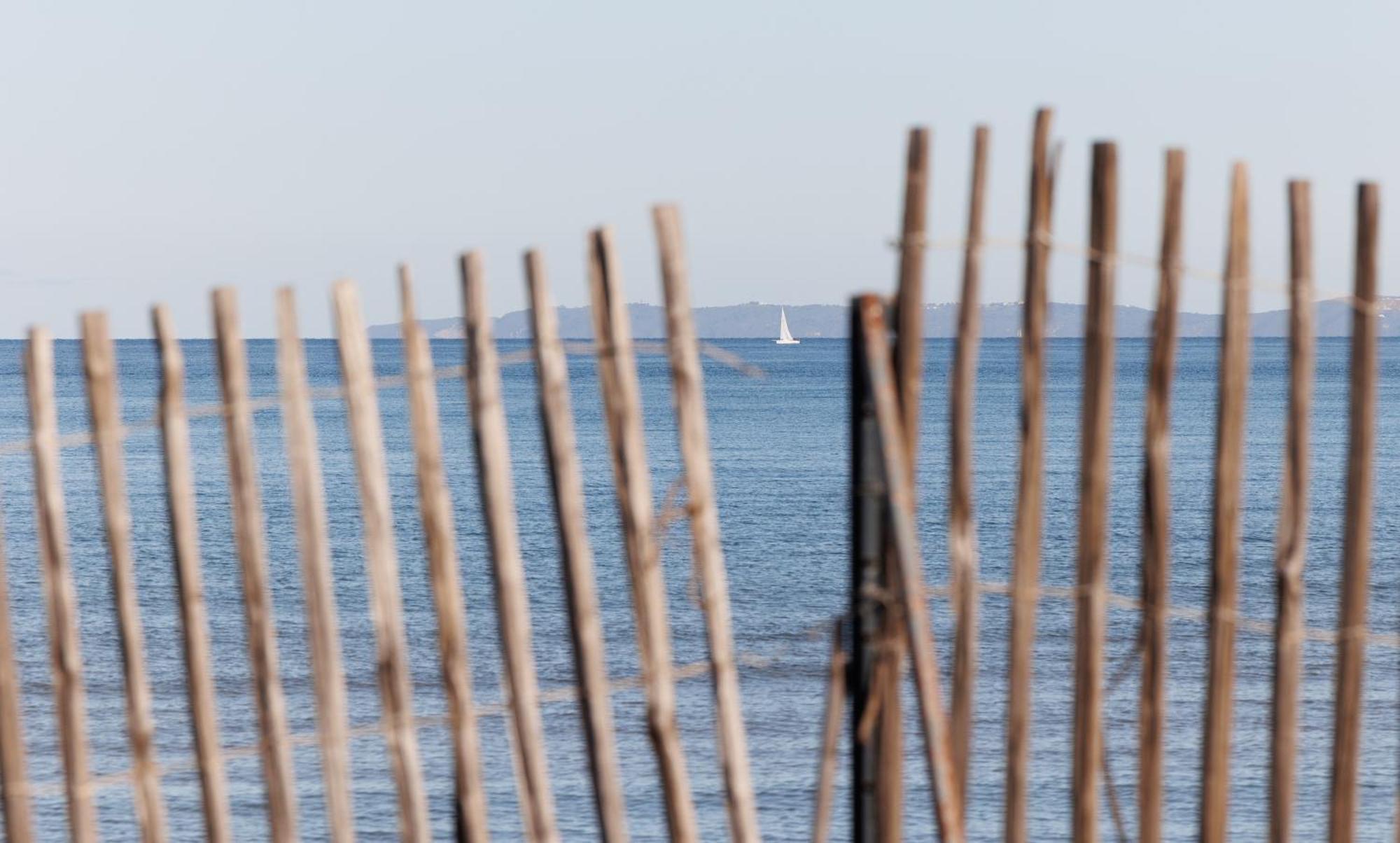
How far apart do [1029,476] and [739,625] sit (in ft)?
50.9

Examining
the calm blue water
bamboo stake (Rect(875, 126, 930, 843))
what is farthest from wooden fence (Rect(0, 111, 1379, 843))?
the calm blue water

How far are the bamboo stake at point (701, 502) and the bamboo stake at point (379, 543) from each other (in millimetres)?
699

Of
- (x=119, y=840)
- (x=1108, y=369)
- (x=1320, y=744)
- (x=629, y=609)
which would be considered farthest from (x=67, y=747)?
(x=629, y=609)

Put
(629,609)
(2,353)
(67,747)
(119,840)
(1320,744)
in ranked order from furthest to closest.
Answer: (2,353) < (629,609) < (1320,744) < (119,840) < (67,747)

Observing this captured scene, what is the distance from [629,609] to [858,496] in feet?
50.2

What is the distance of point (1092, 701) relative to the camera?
14.0 feet

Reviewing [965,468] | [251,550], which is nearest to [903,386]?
[965,468]

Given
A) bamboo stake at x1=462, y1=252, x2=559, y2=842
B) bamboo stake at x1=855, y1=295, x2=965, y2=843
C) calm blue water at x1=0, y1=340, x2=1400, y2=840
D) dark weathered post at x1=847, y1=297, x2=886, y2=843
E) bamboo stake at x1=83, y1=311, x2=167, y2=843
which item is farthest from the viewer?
calm blue water at x1=0, y1=340, x2=1400, y2=840

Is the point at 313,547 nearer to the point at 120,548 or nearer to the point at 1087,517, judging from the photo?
the point at 120,548

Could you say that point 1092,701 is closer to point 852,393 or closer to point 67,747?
point 852,393

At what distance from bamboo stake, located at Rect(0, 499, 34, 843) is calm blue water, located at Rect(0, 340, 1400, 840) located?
2645 mm

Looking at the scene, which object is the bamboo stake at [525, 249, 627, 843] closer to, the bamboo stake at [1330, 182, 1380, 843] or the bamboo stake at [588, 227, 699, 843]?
the bamboo stake at [588, 227, 699, 843]

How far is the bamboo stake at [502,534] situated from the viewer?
3971 millimetres

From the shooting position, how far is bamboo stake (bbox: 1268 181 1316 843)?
13.9 ft
